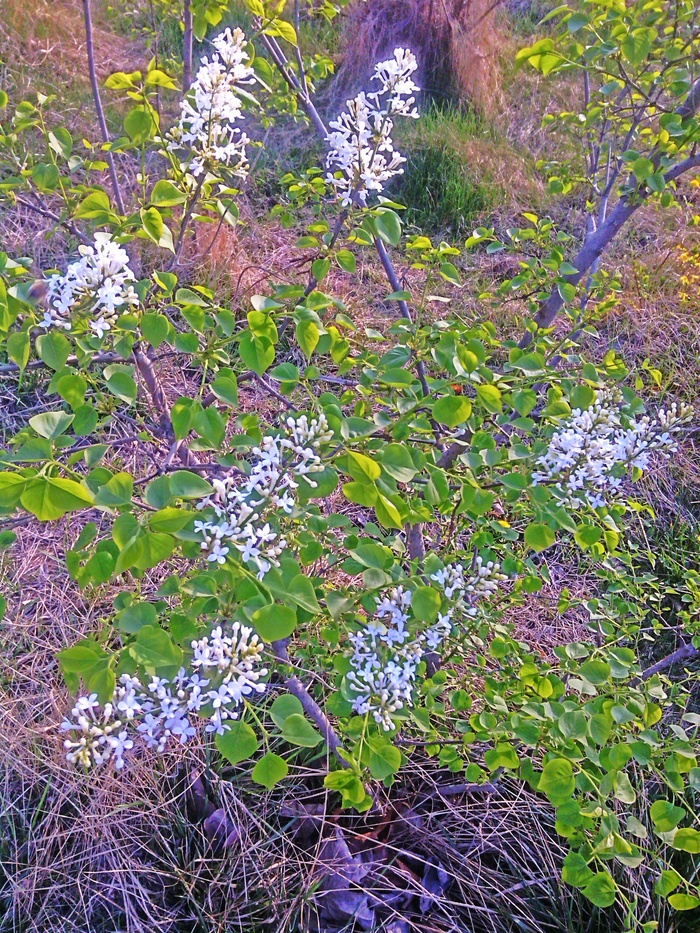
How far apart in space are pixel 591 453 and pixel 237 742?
786 mm

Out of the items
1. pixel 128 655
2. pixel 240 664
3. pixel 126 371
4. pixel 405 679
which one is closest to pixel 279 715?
pixel 240 664

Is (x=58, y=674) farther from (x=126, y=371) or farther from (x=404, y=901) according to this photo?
(x=126, y=371)

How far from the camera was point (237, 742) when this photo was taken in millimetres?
913

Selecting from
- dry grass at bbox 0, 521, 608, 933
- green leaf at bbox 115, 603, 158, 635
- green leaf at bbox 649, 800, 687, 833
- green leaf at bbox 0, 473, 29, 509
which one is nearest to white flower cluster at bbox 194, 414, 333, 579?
green leaf at bbox 115, 603, 158, 635

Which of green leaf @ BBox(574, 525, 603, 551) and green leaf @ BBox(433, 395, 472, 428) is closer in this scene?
green leaf @ BBox(433, 395, 472, 428)

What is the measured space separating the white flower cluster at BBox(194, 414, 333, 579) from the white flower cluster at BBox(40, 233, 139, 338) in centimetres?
30

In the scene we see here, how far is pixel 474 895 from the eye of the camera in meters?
1.78

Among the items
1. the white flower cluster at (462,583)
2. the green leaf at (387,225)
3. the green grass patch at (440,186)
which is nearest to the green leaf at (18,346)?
the green leaf at (387,225)

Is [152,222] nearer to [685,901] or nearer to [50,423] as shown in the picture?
[50,423]

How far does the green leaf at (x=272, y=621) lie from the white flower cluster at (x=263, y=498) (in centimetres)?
7

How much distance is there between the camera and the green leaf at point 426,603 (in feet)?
3.42

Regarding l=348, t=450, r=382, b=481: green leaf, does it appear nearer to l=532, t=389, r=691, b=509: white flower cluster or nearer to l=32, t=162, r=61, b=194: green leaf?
l=532, t=389, r=691, b=509: white flower cluster

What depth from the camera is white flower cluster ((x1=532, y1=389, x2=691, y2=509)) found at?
130 centimetres

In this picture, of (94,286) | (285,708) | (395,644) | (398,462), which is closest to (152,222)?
(94,286)
